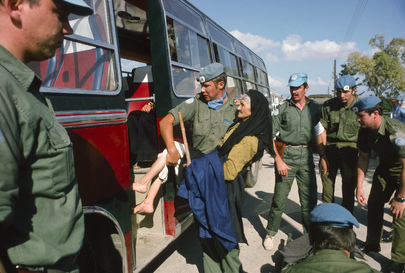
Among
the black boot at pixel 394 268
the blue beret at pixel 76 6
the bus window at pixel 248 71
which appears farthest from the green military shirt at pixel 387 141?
the bus window at pixel 248 71

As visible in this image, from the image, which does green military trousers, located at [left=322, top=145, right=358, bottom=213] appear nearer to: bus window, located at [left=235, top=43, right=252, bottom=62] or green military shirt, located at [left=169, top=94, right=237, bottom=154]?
green military shirt, located at [left=169, top=94, right=237, bottom=154]

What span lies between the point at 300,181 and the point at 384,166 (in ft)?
3.11

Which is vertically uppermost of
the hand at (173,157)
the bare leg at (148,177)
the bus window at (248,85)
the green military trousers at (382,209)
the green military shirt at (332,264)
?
the bus window at (248,85)

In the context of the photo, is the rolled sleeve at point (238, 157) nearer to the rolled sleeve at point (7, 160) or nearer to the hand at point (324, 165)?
the rolled sleeve at point (7, 160)

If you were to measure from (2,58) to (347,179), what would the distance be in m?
3.93

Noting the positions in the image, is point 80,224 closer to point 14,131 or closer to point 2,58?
point 14,131

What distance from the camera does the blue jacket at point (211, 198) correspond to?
2.12 meters

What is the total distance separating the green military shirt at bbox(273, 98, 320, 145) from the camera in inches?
137

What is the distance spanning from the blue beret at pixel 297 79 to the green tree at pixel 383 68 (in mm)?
43621

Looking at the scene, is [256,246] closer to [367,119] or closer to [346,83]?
[367,119]

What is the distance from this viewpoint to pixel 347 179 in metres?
3.65

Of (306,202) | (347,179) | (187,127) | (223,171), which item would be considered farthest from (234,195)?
(347,179)

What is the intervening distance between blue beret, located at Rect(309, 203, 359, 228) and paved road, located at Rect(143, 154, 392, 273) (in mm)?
1616

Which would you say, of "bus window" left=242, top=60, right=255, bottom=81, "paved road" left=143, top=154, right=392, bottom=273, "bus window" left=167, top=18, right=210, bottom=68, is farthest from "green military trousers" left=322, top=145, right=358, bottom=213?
"bus window" left=242, top=60, right=255, bottom=81
